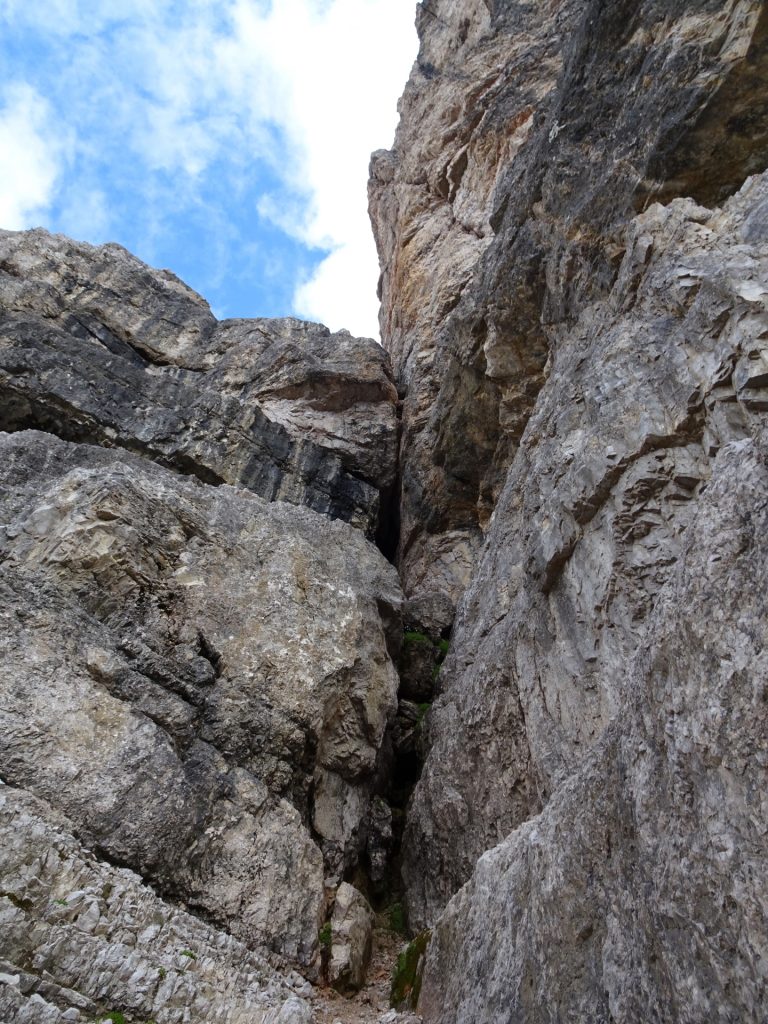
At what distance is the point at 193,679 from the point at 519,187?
17589 mm

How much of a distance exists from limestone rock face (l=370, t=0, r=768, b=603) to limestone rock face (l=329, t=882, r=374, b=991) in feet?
44.5

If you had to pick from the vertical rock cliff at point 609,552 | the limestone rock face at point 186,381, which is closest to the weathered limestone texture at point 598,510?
the vertical rock cliff at point 609,552

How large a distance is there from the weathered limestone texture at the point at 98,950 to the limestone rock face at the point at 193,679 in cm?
83

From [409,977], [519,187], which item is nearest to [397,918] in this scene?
[409,977]

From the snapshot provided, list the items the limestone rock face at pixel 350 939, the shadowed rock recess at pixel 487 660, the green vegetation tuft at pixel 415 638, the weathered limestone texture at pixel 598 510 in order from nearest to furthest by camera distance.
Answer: the shadowed rock recess at pixel 487 660 → the weathered limestone texture at pixel 598 510 → the limestone rock face at pixel 350 939 → the green vegetation tuft at pixel 415 638

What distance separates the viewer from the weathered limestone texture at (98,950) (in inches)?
332

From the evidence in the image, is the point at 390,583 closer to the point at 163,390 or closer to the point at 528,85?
the point at 163,390

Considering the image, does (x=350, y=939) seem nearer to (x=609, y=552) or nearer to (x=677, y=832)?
(x=609, y=552)

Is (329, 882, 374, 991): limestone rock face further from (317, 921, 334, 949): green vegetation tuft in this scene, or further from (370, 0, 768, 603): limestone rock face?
(370, 0, 768, 603): limestone rock face

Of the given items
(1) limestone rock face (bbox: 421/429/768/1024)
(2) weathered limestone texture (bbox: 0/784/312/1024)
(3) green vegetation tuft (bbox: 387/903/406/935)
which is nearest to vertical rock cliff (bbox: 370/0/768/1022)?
(1) limestone rock face (bbox: 421/429/768/1024)

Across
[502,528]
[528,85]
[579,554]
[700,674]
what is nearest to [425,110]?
[528,85]

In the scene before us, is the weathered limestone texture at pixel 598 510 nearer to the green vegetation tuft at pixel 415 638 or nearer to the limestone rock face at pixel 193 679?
the limestone rock face at pixel 193 679

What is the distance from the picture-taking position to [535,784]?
44.5 ft

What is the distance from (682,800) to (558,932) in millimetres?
2405
